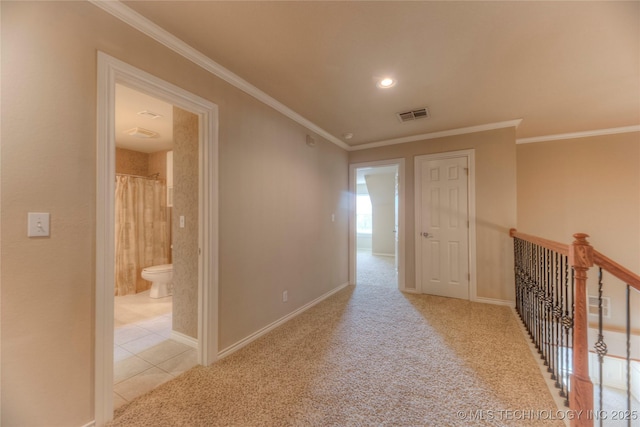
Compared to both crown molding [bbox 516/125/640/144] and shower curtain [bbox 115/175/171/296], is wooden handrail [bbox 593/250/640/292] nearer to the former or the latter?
crown molding [bbox 516/125/640/144]

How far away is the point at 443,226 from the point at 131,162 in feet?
17.5

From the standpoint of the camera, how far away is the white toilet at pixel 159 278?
3590 mm

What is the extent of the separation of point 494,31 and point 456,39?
0.74ft

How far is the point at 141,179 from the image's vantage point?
13.6ft

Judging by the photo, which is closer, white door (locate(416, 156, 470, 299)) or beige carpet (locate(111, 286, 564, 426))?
beige carpet (locate(111, 286, 564, 426))

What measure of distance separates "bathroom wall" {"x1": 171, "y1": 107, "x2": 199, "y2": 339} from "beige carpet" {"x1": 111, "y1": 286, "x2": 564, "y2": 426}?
0.65m

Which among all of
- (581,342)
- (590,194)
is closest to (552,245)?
(581,342)

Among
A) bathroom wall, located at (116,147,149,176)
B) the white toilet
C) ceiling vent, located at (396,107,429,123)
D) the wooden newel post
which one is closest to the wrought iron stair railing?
the wooden newel post

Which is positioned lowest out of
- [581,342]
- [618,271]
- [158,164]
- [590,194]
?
[581,342]

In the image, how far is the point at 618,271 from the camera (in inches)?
49.1

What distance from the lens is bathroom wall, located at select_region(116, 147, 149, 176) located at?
429 cm

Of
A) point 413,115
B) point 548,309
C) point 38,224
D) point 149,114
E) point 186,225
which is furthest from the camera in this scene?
point 413,115

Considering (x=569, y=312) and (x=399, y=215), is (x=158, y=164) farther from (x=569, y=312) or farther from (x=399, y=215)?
(x=569, y=312)

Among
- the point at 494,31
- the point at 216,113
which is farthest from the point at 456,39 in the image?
the point at 216,113
